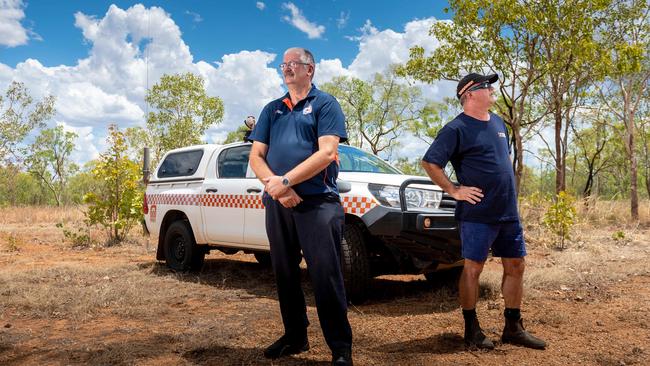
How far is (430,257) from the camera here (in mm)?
4906

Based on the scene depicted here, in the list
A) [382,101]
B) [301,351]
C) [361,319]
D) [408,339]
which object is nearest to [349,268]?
[361,319]

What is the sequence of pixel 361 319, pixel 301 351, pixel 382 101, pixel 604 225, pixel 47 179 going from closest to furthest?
pixel 301 351 → pixel 361 319 → pixel 604 225 → pixel 382 101 → pixel 47 179

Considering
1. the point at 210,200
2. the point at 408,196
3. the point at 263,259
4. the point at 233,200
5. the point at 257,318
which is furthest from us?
the point at 263,259

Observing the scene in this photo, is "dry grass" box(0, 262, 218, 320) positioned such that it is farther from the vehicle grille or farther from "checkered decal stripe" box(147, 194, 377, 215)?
the vehicle grille

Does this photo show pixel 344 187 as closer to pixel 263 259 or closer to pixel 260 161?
pixel 260 161

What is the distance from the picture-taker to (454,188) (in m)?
3.70

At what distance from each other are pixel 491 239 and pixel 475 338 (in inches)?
27.1

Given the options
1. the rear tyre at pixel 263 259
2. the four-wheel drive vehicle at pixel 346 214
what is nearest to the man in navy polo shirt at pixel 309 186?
the four-wheel drive vehicle at pixel 346 214

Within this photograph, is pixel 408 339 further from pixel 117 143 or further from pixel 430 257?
pixel 117 143

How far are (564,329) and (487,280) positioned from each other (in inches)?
53.5

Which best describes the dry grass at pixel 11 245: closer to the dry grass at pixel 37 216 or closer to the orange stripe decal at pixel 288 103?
the dry grass at pixel 37 216

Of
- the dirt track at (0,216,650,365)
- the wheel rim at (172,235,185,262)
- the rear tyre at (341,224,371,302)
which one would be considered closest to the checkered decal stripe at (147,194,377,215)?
the rear tyre at (341,224,371,302)

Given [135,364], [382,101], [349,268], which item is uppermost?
[382,101]

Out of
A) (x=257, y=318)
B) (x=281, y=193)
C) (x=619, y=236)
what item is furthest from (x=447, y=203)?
(x=619, y=236)
